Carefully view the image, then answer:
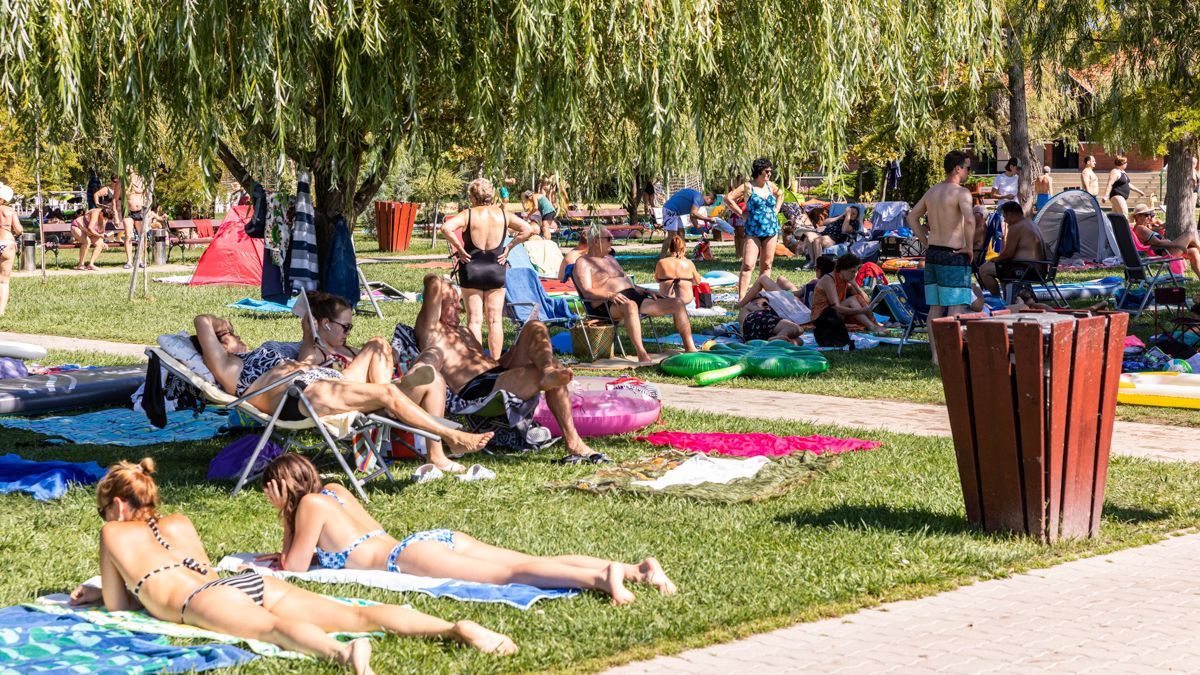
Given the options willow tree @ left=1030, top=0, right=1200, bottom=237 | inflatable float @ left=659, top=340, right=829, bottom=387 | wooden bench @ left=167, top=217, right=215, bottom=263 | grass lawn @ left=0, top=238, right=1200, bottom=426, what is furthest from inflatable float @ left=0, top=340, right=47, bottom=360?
wooden bench @ left=167, top=217, right=215, bottom=263

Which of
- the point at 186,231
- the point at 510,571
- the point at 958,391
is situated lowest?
the point at 510,571

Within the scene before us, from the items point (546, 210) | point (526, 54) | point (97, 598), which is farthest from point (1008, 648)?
point (546, 210)

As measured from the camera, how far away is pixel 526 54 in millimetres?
6965

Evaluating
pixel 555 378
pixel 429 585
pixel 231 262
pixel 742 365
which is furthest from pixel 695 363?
pixel 231 262

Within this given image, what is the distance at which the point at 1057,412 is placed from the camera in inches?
224

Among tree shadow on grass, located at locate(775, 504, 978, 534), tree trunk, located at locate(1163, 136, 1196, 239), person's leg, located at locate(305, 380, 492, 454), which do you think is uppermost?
tree trunk, located at locate(1163, 136, 1196, 239)

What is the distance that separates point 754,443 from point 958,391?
249cm

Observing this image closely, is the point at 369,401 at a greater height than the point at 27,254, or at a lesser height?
lesser

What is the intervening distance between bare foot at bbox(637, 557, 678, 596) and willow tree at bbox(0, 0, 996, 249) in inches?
108

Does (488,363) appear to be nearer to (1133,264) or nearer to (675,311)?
(675,311)

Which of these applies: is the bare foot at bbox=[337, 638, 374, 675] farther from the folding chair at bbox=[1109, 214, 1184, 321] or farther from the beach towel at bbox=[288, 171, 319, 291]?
the folding chair at bbox=[1109, 214, 1184, 321]

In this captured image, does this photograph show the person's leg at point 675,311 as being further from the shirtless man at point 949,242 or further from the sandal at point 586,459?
the sandal at point 586,459

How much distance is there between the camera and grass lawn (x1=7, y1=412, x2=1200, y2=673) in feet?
15.7

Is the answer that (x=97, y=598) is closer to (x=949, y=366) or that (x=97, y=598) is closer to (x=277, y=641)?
(x=277, y=641)
